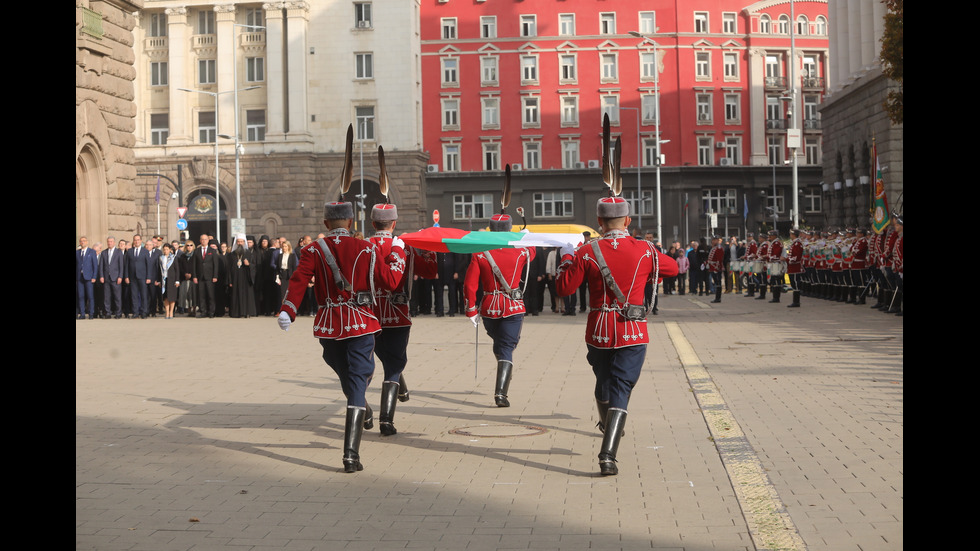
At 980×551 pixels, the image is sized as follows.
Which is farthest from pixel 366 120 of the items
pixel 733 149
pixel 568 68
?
pixel 733 149

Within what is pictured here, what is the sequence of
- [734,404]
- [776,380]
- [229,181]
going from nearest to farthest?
[734,404] < [776,380] < [229,181]

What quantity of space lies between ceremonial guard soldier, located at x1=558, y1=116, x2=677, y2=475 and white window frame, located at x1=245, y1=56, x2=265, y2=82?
5857cm

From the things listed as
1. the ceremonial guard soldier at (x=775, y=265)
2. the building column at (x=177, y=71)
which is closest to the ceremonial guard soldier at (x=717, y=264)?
Result: the ceremonial guard soldier at (x=775, y=265)

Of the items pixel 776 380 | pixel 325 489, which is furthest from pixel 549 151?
pixel 325 489

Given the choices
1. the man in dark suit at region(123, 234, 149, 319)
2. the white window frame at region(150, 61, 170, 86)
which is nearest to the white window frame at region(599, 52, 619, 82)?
the white window frame at region(150, 61, 170, 86)

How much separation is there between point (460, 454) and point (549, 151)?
7042 centimetres

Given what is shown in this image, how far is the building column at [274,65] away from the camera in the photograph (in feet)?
210

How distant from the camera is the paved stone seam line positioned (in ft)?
21.4

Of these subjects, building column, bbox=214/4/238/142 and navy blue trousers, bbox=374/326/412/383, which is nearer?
navy blue trousers, bbox=374/326/412/383

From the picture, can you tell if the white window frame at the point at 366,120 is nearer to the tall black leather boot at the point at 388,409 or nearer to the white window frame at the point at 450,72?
the white window frame at the point at 450,72

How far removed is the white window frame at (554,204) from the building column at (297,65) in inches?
766

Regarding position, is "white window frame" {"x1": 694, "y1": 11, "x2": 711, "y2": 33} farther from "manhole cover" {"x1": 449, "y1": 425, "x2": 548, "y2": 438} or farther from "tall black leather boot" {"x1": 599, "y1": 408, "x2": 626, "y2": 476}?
"tall black leather boot" {"x1": 599, "y1": 408, "x2": 626, "y2": 476}
